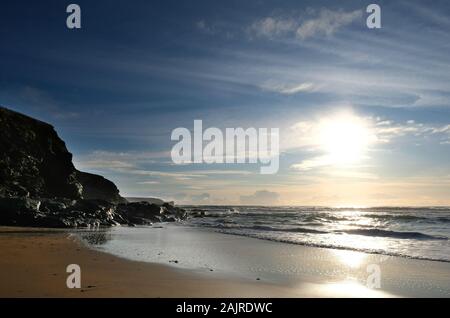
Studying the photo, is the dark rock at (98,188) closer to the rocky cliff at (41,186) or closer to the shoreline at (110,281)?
the rocky cliff at (41,186)

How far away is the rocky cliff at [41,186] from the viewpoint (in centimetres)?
2722

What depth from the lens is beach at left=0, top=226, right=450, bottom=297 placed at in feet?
28.6

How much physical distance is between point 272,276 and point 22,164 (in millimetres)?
29421

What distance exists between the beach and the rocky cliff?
12.5 meters

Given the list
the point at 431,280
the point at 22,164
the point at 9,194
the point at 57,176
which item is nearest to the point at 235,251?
the point at 431,280

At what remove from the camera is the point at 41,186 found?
35.6 m

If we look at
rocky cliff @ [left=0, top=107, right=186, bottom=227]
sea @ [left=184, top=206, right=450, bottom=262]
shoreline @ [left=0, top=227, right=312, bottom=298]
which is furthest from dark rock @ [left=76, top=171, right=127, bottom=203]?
shoreline @ [left=0, top=227, right=312, bottom=298]

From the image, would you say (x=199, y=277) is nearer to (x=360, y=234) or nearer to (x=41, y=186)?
(x=360, y=234)

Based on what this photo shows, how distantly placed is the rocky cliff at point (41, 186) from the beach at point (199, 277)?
12532 millimetres

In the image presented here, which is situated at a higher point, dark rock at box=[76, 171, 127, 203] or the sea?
dark rock at box=[76, 171, 127, 203]

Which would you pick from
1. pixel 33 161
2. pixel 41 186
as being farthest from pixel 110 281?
pixel 33 161

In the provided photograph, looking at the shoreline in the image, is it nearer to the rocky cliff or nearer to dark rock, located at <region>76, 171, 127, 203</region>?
the rocky cliff

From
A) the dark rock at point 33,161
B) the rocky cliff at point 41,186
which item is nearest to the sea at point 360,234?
the rocky cliff at point 41,186
